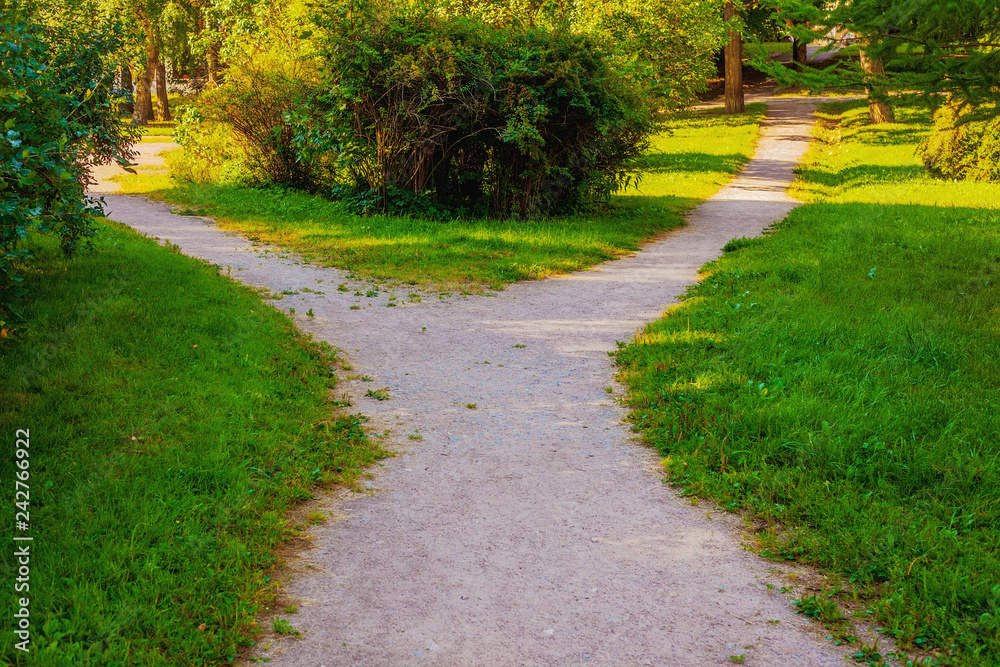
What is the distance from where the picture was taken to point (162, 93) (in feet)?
112

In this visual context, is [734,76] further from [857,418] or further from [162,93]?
[857,418]

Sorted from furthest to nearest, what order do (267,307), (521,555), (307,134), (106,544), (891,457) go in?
(307,134), (267,307), (891,457), (521,555), (106,544)

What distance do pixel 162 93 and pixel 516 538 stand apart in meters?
35.6

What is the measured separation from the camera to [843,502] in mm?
4371

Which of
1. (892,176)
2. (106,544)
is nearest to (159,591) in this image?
(106,544)

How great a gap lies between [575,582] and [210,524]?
6.42ft

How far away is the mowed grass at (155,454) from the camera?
10.9 ft

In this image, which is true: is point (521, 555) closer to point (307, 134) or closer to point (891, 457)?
point (891, 457)

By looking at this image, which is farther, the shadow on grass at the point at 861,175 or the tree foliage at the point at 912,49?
the shadow on grass at the point at 861,175

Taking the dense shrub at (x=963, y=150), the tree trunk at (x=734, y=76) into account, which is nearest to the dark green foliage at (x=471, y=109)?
the dense shrub at (x=963, y=150)

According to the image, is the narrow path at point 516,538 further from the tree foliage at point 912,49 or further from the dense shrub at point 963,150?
the dense shrub at point 963,150

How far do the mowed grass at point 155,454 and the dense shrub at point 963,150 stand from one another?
16.2 metres

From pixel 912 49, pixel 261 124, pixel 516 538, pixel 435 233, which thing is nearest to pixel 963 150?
pixel 435 233

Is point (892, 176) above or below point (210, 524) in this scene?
above
